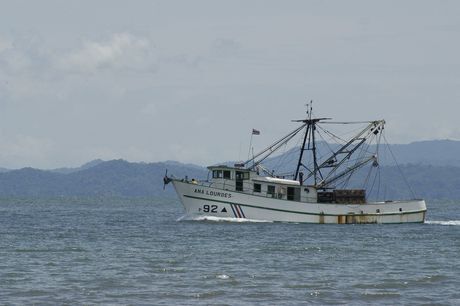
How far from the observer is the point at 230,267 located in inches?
1751

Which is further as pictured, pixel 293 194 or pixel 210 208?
pixel 210 208

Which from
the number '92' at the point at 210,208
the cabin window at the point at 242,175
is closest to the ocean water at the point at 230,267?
the number '92' at the point at 210,208

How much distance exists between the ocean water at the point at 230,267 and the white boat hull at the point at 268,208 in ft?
12.2

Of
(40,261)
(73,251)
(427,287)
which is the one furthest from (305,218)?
(427,287)

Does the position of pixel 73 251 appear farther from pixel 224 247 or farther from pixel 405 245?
pixel 405 245

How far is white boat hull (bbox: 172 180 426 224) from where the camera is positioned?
75000 millimetres

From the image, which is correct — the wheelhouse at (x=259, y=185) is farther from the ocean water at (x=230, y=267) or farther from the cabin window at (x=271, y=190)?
the ocean water at (x=230, y=267)

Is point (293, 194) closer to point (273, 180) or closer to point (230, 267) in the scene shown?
point (273, 180)

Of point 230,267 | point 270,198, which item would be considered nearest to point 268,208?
point 270,198

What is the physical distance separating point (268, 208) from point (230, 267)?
30695 mm

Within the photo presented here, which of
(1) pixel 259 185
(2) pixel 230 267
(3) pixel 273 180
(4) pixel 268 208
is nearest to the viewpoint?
(2) pixel 230 267

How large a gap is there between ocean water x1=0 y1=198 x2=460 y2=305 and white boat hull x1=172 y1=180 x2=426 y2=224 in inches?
147

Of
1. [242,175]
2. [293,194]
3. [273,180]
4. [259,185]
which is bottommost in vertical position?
[293,194]

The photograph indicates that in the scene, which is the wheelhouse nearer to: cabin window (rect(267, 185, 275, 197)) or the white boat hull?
cabin window (rect(267, 185, 275, 197))
